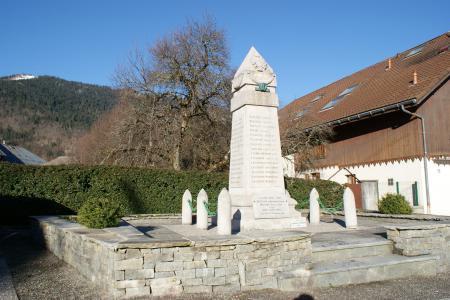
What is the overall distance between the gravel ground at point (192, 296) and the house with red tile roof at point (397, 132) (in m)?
Result: 11.4

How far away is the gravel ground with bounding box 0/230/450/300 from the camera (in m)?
6.08

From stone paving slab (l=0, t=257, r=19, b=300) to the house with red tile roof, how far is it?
1649cm

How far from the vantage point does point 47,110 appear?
346ft

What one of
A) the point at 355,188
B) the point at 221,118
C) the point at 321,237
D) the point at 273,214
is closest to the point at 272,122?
the point at 273,214

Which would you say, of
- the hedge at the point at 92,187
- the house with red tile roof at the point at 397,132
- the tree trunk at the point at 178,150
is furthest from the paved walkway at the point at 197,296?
the tree trunk at the point at 178,150

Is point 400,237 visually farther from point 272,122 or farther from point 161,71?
point 161,71

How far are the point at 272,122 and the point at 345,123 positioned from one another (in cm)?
1263

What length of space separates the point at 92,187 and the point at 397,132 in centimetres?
1449

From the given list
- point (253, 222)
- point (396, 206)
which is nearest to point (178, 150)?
point (396, 206)

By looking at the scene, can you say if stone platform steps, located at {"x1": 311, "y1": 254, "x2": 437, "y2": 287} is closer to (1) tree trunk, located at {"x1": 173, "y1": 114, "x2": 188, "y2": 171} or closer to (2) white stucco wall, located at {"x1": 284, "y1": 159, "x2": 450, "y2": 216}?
(2) white stucco wall, located at {"x1": 284, "y1": 159, "x2": 450, "y2": 216}

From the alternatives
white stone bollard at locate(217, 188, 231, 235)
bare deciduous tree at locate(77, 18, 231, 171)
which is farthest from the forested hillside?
white stone bollard at locate(217, 188, 231, 235)

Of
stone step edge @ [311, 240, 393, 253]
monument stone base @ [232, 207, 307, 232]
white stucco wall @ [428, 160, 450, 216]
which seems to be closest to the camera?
stone step edge @ [311, 240, 393, 253]

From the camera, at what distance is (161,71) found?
20.3 meters

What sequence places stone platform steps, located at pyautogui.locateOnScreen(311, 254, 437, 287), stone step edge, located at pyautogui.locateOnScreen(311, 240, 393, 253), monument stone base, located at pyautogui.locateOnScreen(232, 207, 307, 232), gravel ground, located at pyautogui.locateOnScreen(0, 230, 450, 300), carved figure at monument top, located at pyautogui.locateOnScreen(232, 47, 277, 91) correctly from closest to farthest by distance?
gravel ground, located at pyautogui.locateOnScreen(0, 230, 450, 300)
stone platform steps, located at pyautogui.locateOnScreen(311, 254, 437, 287)
stone step edge, located at pyautogui.locateOnScreen(311, 240, 393, 253)
monument stone base, located at pyautogui.locateOnScreen(232, 207, 307, 232)
carved figure at monument top, located at pyautogui.locateOnScreen(232, 47, 277, 91)
